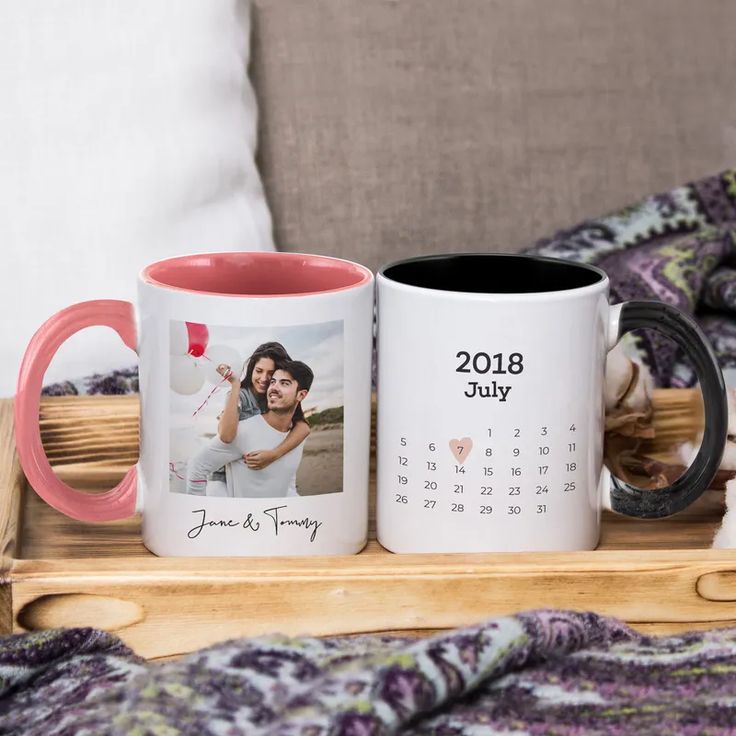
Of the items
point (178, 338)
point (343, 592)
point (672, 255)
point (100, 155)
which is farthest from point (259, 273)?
point (672, 255)

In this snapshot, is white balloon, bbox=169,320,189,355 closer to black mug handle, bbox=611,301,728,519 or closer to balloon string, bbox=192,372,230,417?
balloon string, bbox=192,372,230,417

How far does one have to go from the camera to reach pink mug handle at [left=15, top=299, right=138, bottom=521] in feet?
1.74

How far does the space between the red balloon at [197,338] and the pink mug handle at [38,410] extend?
0.18ft

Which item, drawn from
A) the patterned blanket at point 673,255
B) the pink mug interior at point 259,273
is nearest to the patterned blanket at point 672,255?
the patterned blanket at point 673,255

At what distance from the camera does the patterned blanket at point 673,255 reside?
0.91 m

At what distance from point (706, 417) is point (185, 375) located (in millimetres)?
290

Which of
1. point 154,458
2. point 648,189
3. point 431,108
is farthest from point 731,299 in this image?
point 154,458

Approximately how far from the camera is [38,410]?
1.80 feet

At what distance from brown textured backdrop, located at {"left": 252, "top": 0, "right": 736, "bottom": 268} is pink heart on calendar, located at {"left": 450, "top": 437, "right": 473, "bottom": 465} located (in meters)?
0.54

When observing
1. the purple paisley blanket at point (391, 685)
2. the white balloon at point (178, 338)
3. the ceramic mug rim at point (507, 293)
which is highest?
the ceramic mug rim at point (507, 293)

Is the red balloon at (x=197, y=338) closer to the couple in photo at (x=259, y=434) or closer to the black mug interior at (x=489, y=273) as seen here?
the couple in photo at (x=259, y=434)

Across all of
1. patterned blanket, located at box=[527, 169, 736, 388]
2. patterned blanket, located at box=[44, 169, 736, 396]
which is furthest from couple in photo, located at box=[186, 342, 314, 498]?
patterned blanket, located at box=[527, 169, 736, 388]

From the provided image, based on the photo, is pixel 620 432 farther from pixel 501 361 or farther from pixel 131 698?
pixel 131 698

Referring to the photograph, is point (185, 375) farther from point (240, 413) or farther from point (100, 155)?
point (100, 155)
